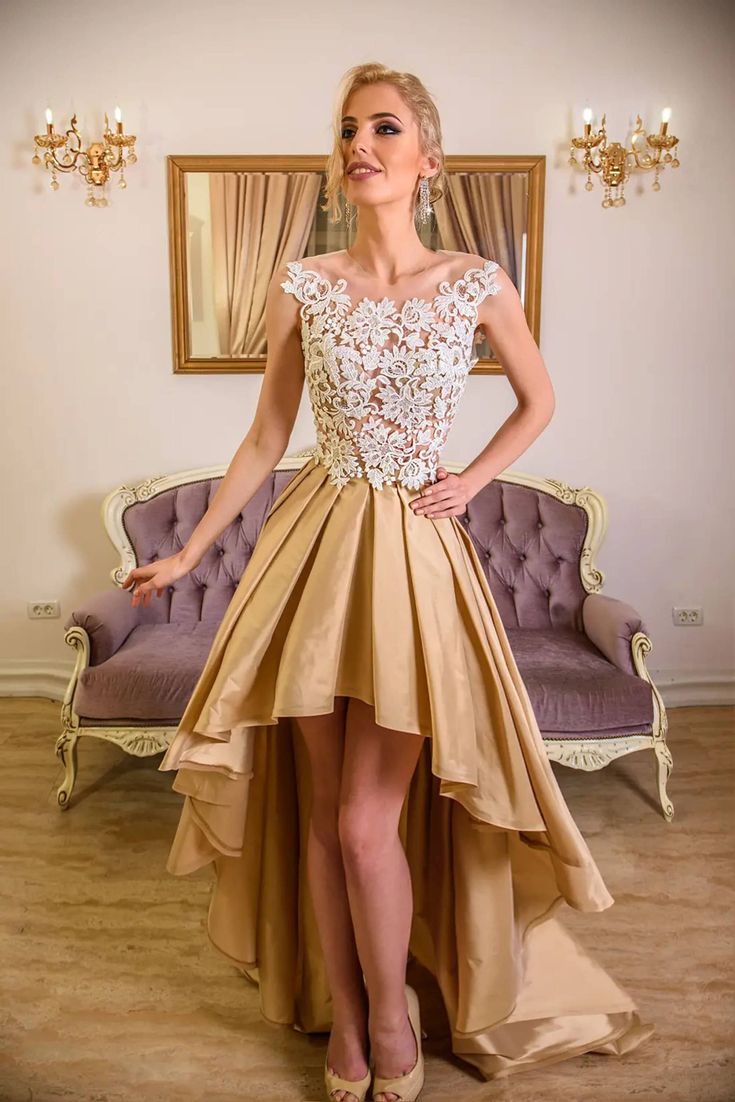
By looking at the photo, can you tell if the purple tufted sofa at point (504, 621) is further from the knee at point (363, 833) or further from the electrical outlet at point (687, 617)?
the knee at point (363, 833)

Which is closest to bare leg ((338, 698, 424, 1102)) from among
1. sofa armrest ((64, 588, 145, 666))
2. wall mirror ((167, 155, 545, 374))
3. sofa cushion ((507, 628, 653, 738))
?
sofa cushion ((507, 628, 653, 738))

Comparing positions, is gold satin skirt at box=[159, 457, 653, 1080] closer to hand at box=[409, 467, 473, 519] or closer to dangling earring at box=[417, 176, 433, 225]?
hand at box=[409, 467, 473, 519]

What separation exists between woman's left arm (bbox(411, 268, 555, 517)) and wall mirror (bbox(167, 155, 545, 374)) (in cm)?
188

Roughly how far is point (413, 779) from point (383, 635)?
0.52 meters

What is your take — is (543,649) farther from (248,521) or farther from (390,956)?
(390,956)

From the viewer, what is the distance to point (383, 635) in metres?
1.44

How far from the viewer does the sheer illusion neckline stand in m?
1.54

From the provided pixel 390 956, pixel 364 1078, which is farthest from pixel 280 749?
pixel 364 1078

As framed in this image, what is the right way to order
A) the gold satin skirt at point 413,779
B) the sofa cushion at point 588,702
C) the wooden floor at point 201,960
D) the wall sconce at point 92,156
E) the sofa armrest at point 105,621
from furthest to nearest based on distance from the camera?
1. the wall sconce at point 92,156
2. the sofa armrest at point 105,621
3. the sofa cushion at point 588,702
4. the wooden floor at point 201,960
5. the gold satin skirt at point 413,779

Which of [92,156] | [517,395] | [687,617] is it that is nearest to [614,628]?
[687,617]

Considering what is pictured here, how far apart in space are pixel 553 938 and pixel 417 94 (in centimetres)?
162

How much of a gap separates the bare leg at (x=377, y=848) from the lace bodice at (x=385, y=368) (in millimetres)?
423

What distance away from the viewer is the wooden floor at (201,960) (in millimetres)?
1695

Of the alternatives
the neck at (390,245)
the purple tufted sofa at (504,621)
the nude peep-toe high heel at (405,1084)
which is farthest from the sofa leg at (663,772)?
the neck at (390,245)
